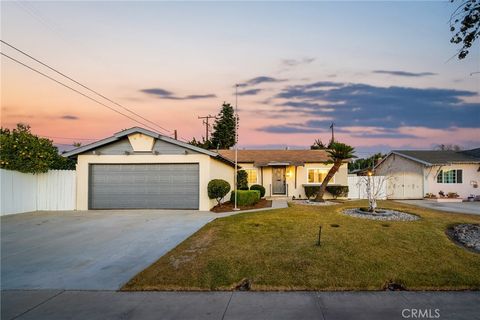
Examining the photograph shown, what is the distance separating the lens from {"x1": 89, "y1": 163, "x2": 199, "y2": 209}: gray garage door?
16672 millimetres

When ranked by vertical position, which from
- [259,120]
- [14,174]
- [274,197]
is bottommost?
[274,197]

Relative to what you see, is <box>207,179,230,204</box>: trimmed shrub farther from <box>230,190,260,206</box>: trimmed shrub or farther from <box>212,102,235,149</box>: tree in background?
<box>212,102,235,149</box>: tree in background

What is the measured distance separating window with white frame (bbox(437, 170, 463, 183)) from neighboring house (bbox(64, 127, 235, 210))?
62.2 feet

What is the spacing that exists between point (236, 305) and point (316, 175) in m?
21.4

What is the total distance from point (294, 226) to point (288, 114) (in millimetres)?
21394

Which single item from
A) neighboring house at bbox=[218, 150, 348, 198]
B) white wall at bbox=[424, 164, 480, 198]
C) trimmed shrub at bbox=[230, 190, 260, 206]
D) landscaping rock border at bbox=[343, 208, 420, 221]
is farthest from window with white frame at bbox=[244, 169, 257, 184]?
white wall at bbox=[424, 164, 480, 198]

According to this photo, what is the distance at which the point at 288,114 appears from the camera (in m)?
30.8

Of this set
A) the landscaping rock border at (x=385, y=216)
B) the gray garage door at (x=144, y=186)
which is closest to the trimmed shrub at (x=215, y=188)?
the gray garage door at (x=144, y=186)

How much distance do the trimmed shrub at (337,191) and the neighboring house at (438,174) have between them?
155 inches

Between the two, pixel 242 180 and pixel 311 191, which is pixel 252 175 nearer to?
pixel 242 180

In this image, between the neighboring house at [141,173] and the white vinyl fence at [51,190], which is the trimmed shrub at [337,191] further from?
the white vinyl fence at [51,190]

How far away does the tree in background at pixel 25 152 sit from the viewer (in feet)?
50.0

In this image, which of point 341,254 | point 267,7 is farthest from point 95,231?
point 267,7

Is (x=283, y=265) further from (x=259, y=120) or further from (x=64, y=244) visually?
(x=259, y=120)
